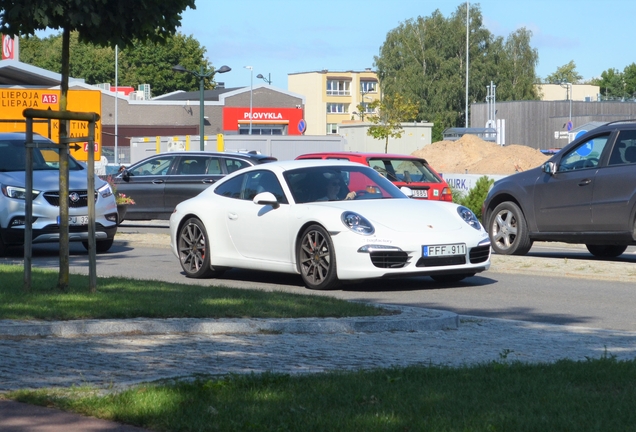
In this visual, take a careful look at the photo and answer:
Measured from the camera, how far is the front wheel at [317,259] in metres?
11.9

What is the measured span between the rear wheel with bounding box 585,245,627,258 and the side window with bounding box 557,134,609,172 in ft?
5.50

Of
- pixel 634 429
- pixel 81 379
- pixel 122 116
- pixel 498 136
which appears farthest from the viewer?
pixel 122 116

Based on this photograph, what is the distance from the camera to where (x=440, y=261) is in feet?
38.9

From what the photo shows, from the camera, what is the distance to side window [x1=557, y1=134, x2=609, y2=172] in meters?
14.7

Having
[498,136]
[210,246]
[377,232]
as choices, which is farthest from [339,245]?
[498,136]

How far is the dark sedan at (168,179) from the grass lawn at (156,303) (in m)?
12.3

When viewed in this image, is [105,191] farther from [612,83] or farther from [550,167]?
[612,83]

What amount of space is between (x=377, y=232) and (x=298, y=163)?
201 centimetres

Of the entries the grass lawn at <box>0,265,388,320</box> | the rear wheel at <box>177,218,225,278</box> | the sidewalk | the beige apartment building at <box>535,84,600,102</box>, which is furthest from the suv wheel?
the beige apartment building at <box>535,84,600,102</box>

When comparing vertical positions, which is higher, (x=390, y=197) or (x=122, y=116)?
(x=122, y=116)

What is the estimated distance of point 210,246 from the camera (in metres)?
13.5

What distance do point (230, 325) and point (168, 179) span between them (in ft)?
50.3

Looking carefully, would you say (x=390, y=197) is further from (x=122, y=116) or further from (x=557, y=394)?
(x=122, y=116)

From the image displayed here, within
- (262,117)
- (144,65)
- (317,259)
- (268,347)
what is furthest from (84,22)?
(144,65)
